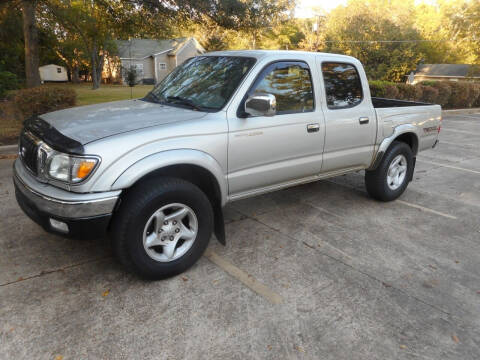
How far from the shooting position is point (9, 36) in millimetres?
20156

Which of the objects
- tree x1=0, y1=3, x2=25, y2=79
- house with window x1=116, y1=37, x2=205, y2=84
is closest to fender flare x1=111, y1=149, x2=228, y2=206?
tree x1=0, y1=3, x2=25, y2=79

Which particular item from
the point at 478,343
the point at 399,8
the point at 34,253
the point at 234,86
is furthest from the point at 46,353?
the point at 399,8

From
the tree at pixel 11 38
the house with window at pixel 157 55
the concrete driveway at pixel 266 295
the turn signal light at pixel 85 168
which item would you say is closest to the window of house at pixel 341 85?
the concrete driveway at pixel 266 295

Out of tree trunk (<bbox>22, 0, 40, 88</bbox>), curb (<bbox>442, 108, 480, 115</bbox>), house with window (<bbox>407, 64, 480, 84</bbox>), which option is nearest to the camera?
tree trunk (<bbox>22, 0, 40, 88</bbox>)

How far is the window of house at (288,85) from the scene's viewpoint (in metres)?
3.63

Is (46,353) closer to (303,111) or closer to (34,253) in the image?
(34,253)

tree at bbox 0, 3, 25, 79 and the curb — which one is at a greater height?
tree at bbox 0, 3, 25, 79

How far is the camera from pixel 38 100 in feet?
25.0

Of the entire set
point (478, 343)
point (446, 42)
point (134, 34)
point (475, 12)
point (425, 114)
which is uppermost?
point (475, 12)

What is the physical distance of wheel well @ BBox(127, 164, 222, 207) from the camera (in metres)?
3.04

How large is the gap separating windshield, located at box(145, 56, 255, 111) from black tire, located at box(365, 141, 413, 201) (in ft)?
8.11

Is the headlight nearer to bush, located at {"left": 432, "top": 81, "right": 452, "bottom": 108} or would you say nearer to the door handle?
the door handle

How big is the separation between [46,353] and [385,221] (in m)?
3.92

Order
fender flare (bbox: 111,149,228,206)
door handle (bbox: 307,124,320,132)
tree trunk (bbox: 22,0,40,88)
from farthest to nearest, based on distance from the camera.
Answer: tree trunk (bbox: 22,0,40,88), door handle (bbox: 307,124,320,132), fender flare (bbox: 111,149,228,206)
